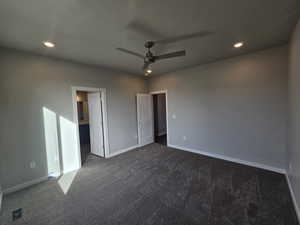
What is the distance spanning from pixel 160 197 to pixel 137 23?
277cm

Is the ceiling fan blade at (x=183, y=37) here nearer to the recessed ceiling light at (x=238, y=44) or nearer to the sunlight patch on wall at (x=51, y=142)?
the recessed ceiling light at (x=238, y=44)

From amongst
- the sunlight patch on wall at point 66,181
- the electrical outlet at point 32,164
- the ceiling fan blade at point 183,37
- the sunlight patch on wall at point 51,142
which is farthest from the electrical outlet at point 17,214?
the ceiling fan blade at point 183,37

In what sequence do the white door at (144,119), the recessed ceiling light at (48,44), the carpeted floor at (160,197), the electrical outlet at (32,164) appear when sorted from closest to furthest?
1. the carpeted floor at (160,197)
2. the recessed ceiling light at (48,44)
3. the electrical outlet at (32,164)
4. the white door at (144,119)

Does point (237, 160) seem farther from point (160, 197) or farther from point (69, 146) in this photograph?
point (69, 146)

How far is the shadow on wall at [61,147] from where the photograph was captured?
9.29 ft

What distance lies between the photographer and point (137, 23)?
72.2 inches

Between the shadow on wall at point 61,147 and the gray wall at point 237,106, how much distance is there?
3.21 m

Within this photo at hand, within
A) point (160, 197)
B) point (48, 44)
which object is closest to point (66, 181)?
point (160, 197)

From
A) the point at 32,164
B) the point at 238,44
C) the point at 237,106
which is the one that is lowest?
the point at 32,164

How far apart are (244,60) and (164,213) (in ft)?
→ 12.0

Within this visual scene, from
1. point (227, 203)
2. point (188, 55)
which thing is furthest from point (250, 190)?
point (188, 55)

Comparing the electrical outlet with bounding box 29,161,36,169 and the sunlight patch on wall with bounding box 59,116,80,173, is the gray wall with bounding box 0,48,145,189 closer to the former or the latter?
the electrical outlet with bounding box 29,161,36,169

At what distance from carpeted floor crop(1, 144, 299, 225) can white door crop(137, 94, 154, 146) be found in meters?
1.83

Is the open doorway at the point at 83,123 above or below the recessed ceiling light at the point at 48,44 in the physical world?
below
